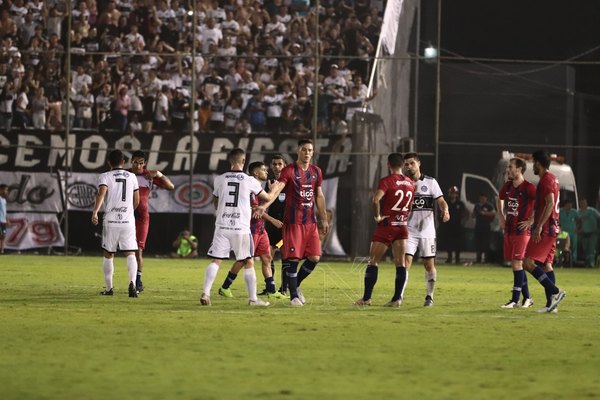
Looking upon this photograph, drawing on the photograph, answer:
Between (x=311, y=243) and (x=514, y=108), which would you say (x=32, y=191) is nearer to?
(x=514, y=108)

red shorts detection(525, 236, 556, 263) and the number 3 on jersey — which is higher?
the number 3 on jersey

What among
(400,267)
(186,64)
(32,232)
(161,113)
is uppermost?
(186,64)

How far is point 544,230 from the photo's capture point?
1766 centimetres

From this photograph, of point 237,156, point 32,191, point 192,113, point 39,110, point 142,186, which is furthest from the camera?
point 192,113

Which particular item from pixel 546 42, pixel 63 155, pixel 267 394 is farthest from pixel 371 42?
pixel 267 394

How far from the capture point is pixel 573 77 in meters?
39.4

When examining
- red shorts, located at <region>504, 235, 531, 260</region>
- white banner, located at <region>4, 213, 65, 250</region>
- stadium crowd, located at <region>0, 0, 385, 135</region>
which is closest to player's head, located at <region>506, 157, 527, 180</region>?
red shorts, located at <region>504, 235, 531, 260</region>

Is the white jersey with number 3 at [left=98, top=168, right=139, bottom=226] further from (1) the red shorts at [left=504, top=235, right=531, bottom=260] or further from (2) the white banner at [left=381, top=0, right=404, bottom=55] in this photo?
(2) the white banner at [left=381, top=0, right=404, bottom=55]

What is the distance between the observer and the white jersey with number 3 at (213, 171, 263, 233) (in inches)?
688

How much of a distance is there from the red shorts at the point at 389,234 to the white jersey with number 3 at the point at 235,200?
72.1 inches

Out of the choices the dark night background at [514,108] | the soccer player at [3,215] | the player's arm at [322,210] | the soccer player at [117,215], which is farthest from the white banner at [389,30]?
the player's arm at [322,210]

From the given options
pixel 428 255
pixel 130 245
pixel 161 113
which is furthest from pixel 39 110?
pixel 428 255

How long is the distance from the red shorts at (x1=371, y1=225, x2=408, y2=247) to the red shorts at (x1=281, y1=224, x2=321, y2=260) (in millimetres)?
849

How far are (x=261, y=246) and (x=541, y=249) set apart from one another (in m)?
4.58
